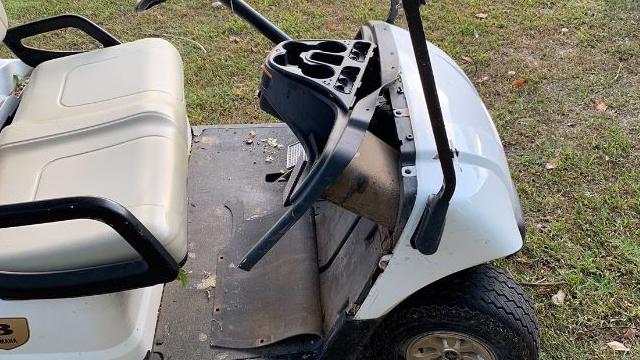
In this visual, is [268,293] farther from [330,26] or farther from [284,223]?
[330,26]

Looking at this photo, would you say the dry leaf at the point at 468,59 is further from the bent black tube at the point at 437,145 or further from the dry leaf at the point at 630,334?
Answer: the bent black tube at the point at 437,145

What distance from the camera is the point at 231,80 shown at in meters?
3.93

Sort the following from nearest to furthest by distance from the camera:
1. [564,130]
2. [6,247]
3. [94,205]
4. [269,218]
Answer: [94,205], [6,247], [269,218], [564,130]

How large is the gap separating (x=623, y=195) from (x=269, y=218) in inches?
59.4

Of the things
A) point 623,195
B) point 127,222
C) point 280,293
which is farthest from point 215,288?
point 623,195

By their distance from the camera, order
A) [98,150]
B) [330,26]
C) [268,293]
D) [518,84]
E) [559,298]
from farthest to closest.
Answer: [330,26] → [518,84] → [559,298] → [268,293] → [98,150]

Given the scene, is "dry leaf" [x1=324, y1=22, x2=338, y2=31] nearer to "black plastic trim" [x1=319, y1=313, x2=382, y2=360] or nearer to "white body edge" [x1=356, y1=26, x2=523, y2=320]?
"white body edge" [x1=356, y1=26, x2=523, y2=320]

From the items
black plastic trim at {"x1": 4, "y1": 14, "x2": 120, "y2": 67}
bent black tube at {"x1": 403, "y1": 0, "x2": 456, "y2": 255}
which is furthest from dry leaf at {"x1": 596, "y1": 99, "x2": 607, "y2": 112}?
black plastic trim at {"x1": 4, "y1": 14, "x2": 120, "y2": 67}

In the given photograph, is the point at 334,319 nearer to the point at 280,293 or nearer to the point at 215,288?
the point at 280,293

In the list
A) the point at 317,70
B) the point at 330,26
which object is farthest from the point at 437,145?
the point at 330,26

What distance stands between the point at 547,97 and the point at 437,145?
220 centimetres

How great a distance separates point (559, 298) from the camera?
2.62 m

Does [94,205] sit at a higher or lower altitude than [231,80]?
higher

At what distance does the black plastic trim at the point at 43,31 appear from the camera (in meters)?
2.72
